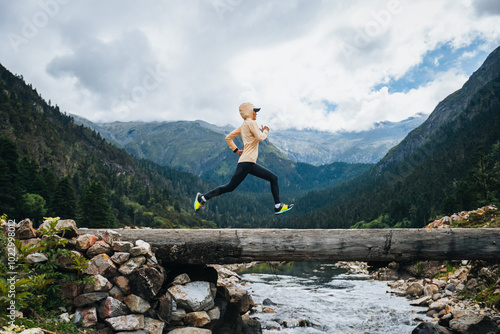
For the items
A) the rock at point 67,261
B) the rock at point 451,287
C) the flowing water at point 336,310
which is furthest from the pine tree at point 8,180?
the rock at point 451,287

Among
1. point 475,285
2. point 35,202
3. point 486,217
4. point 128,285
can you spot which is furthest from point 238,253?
point 35,202

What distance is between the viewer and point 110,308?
22.6 ft

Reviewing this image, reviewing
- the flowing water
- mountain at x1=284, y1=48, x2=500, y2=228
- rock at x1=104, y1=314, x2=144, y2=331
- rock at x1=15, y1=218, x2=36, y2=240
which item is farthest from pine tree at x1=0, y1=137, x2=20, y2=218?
mountain at x1=284, y1=48, x2=500, y2=228

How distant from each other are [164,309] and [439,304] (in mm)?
11586

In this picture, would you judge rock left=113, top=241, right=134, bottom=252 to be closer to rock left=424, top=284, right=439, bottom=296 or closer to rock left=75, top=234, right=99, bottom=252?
rock left=75, top=234, right=99, bottom=252

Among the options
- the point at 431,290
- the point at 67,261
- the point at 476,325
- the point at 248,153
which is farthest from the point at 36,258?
the point at 431,290

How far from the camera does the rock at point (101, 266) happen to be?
7.09 m

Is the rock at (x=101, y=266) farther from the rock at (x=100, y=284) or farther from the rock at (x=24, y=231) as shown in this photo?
the rock at (x=24, y=231)

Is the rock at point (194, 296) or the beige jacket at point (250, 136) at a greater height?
the beige jacket at point (250, 136)

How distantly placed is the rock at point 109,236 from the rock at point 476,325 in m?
9.94

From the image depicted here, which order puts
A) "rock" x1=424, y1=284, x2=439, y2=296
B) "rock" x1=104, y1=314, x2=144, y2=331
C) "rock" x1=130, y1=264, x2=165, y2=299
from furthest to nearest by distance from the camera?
"rock" x1=424, y1=284, x2=439, y2=296
"rock" x1=130, y1=264, x2=165, y2=299
"rock" x1=104, y1=314, x2=144, y2=331

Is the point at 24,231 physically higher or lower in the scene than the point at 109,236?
higher

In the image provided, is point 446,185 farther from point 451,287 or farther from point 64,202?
point 64,202

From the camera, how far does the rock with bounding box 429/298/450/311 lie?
13305 mm
